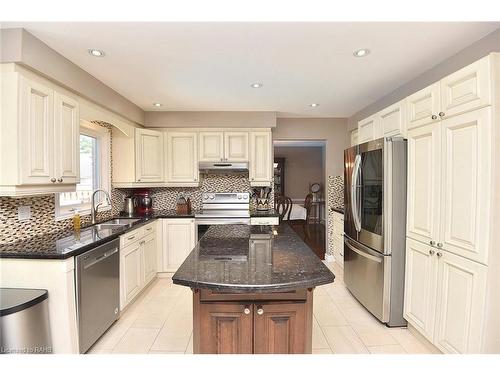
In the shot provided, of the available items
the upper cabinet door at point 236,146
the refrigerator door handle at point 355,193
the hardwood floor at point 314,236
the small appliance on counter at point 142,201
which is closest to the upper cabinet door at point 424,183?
the refrigerator door handle at point 355,193

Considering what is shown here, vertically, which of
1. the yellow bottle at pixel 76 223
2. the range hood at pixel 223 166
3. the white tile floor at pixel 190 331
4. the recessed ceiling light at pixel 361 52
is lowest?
the white tile floor at pixel 190 331

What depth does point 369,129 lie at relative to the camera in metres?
2.76

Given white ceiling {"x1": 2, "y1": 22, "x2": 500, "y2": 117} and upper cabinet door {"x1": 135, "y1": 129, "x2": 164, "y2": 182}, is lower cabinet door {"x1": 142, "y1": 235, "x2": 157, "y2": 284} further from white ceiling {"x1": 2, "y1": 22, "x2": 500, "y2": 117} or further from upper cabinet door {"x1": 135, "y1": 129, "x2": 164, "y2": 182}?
white ceiling {"x1": 2, "y1": 22, "x2": 500, "y2": 117}

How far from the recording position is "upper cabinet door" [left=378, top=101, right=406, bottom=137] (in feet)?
7.14

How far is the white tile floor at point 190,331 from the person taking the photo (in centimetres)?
199

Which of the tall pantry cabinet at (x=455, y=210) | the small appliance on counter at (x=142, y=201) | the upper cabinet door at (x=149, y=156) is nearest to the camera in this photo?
the tall pantry cabinet at (x=455, y=210)

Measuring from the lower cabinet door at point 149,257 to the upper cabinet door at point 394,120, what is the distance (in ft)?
9.50

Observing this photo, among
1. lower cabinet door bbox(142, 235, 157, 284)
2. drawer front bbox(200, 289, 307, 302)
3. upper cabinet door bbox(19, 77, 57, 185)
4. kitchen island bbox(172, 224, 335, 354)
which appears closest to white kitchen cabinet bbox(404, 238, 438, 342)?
kitchen island bbox(172, 224, 335, 354)

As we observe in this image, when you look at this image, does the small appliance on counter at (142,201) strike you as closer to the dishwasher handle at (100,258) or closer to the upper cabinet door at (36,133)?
the dishwasher handle at (100,258)

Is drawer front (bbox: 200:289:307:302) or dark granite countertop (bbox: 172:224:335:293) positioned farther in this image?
drawer front (bbox: 200:289:307:302)

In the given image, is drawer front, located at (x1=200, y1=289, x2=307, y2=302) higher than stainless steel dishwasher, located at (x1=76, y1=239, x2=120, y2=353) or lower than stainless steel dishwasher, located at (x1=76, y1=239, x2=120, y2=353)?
higher

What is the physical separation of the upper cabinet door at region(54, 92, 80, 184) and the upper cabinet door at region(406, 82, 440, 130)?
2.78m

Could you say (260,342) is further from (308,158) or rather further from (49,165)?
(308,158)
